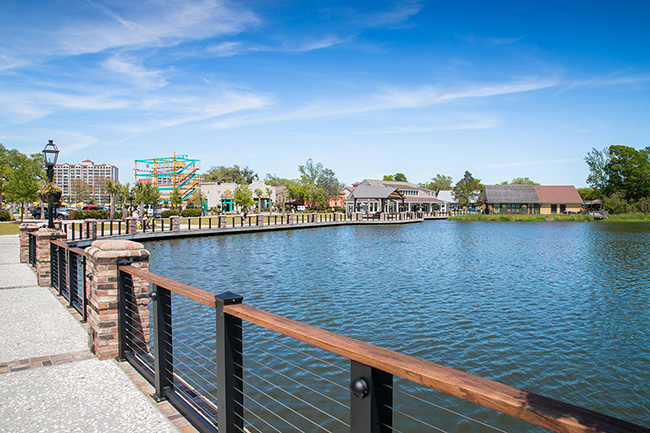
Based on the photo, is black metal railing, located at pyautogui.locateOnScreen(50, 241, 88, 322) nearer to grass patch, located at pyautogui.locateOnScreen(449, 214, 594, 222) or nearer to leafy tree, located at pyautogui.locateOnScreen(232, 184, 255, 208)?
leafy tree, located at pyautogui.locateOnScreen(232, 184, 255, 208)

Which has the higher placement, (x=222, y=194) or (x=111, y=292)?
(x=222, y=194)

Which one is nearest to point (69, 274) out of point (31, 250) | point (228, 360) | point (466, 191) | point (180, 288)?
point (180, 288)

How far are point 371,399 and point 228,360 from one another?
4.23ft

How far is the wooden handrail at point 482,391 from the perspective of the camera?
1271 mm

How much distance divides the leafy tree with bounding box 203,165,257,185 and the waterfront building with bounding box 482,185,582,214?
220 feet

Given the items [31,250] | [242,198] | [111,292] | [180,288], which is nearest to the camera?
[180,288]

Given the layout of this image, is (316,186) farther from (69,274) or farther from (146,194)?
(69,274)

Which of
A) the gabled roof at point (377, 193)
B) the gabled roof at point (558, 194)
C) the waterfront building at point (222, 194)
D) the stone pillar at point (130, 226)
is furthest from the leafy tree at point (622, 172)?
the stone pillar at point (130, 226)

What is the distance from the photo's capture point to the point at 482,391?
1.49 m

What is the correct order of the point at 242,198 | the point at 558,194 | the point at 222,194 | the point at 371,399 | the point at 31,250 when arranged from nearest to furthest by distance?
the point at 371,399
the point at 31,250
the point at 242,198
the point at 222,194
the point at 558,194

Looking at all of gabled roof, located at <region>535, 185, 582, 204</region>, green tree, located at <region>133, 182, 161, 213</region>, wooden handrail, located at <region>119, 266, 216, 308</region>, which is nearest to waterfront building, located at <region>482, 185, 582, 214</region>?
gabled roof, located at <region>535, 185, 582, 204</region>

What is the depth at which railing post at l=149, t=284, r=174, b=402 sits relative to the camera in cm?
378

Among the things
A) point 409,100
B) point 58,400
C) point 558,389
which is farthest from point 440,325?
point 409,100

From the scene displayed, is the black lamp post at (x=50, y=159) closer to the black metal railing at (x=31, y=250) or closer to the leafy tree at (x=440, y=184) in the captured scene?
the black metal railing at (x=31, y=250)
